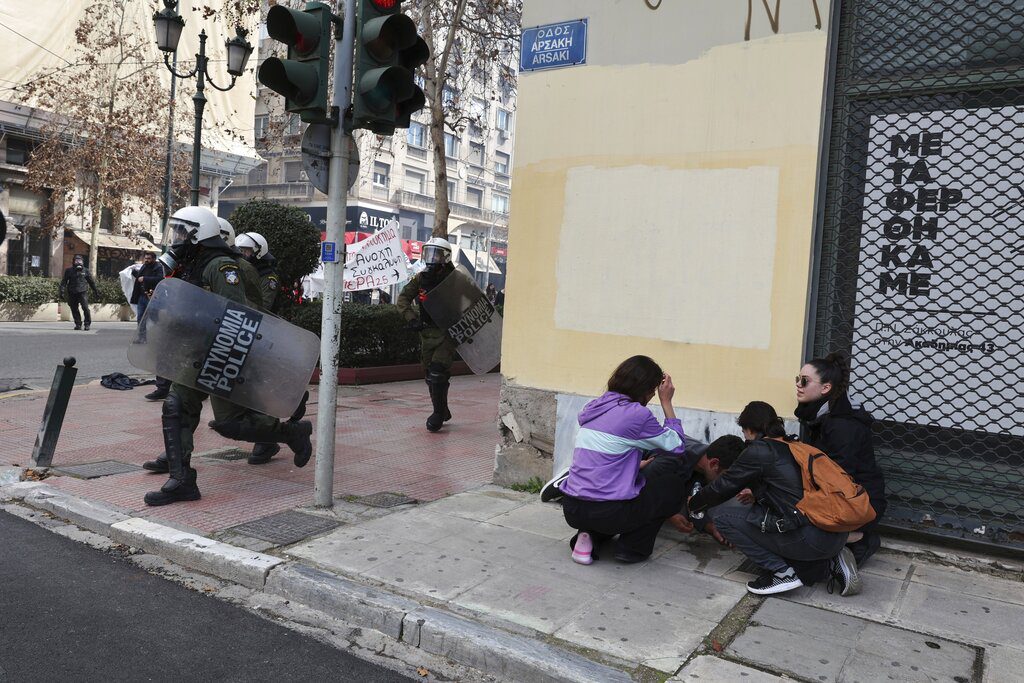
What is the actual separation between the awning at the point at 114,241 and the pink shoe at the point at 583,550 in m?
30.5

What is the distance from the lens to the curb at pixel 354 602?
320cm

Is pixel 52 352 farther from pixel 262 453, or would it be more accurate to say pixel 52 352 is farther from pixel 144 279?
pixel 262 453

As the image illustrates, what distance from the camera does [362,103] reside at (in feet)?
15.4

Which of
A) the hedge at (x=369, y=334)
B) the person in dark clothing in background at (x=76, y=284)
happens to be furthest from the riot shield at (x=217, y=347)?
the person in dark clothing in background at (x=76, y=284)

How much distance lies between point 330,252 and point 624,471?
2185 millimetres

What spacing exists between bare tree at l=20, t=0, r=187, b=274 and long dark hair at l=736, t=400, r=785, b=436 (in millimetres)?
26161

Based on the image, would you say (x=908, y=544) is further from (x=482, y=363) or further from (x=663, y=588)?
(x=482, y=363)

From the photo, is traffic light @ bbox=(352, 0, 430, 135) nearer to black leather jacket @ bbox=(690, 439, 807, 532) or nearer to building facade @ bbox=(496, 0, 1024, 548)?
building facade @ bbox=(496, 0, 1024, 548)

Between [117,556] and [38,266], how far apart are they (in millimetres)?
30660

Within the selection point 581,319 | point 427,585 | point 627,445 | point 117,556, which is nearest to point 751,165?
point 581,319

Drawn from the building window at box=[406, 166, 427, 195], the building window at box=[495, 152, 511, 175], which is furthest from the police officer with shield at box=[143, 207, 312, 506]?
the building window at box=[495, 152, 511, 175]

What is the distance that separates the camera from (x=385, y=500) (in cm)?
541

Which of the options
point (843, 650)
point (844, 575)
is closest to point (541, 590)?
point (843, 650)

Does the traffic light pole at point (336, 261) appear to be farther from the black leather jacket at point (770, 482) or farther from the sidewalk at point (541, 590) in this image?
the black leather jacket at point (770, 482)
